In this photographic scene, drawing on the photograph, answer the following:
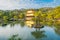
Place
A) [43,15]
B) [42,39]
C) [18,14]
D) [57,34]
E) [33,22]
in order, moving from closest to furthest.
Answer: [42,39]
[57,34]
[33,22]
[43,15]
[18,14]

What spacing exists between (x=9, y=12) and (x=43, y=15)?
1.11m

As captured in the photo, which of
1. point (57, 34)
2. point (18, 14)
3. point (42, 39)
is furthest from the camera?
point (18, 14)

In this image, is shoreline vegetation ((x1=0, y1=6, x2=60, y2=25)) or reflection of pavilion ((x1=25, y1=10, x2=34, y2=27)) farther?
shoreline vegetation ((x1=0, y1=6, x2=60, y2=25))

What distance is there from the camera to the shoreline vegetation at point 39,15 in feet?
20.5

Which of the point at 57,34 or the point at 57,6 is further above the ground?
the point at 57,6

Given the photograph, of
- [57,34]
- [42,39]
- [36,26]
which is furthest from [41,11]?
[42,39]

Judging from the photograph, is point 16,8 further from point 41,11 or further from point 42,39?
point 42,39

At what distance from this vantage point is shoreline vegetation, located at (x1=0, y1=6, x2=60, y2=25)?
6261 mm

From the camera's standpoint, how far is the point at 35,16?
20.4 feet

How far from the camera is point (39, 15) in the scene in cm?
630

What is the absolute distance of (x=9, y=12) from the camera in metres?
6.47

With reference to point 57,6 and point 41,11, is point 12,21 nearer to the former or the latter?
point 41,11

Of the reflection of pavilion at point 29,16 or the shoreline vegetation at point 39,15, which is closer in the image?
the reflection of pavilion at point 29,16

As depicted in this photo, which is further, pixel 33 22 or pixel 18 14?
pixel 18 14
